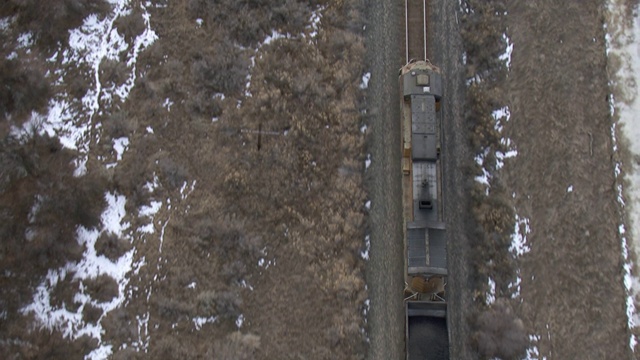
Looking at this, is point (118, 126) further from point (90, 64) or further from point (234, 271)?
point (234, 271)

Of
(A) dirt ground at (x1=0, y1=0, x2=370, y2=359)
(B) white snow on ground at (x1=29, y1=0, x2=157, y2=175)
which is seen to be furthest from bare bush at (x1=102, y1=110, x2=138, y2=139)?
(B) white snow on ground at (x1=29, y1=0, x2=157, y2=175)

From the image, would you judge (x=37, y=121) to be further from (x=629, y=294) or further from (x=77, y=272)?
(x=629, y=294)

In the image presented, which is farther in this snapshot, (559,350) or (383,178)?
(383,178)

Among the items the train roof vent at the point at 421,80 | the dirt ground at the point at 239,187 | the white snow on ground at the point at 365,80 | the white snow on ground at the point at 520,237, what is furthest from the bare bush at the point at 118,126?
the white snow on ground at the point at 520,237

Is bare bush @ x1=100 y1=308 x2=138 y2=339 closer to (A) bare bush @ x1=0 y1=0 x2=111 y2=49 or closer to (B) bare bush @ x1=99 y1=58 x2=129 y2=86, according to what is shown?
(B) bare bush @ x1=99 y1=58 x2=129 y2=86

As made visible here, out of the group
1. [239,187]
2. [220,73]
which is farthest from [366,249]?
[220,73]

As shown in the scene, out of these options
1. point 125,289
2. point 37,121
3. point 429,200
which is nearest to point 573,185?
point 429,200
